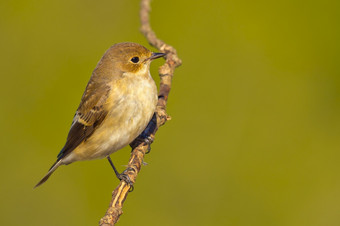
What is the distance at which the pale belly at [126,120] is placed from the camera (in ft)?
19.6

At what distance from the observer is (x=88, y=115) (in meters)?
6.17

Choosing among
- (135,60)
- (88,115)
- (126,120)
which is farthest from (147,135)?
(135,60)

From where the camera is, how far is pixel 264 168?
265 inches

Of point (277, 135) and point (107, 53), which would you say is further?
point (277, 135)

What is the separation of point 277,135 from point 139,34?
1665 millimetres

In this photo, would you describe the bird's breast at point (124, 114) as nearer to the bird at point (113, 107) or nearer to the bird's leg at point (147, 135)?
the bird at point (113, 107)

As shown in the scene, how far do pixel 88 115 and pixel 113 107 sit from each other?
28 cm

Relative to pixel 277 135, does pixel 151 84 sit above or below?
below

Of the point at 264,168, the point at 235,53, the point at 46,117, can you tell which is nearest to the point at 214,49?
the point at 235,53

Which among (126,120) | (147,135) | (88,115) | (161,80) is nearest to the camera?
(126,120)

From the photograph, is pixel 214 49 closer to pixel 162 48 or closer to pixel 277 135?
pixel 162 48

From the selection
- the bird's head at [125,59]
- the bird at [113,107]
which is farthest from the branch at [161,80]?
the bird's head at [125,59]

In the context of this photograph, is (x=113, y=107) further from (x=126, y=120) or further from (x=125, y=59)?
(x=125, y=59)

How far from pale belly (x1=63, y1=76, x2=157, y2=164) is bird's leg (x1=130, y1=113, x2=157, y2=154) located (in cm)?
21
